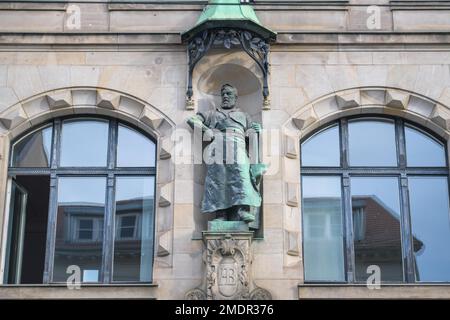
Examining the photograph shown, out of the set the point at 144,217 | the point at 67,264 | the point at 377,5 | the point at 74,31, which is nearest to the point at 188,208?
the point at 144,217

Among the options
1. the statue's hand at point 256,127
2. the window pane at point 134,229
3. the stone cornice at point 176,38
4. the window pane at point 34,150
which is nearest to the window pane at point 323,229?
the statue's hand at point 256,127

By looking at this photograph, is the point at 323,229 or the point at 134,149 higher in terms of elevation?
the point at 134,149

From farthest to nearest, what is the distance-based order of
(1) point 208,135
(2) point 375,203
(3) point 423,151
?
(3) point 423,151 < (2) point 375,203 < (1) point 208,135

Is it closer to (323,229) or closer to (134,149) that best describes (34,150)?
(134,149)

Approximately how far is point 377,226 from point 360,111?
184 centimetres

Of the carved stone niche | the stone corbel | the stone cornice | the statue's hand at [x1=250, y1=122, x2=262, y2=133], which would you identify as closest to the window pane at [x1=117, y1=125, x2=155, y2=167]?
the stone cornice

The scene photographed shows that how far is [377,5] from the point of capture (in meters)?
16.9

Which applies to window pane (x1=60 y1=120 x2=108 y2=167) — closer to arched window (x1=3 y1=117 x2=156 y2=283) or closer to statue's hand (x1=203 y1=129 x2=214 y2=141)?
arched window (x1=3 y1=117 x2=156 y2=283)

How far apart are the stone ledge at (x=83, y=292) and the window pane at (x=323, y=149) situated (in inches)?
128

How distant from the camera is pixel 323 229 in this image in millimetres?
15984

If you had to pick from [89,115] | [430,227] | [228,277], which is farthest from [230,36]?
[430,227]

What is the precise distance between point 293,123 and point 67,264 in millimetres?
4051

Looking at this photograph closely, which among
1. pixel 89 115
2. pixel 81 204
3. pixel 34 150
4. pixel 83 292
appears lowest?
pixel 83 292
